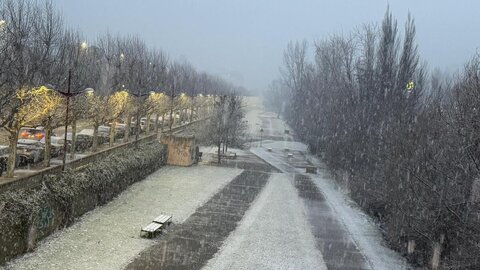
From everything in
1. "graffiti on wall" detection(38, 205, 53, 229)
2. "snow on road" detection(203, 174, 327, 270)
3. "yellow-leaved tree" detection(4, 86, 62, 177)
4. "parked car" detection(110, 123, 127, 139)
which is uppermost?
"yellow-leaved tree" detection(4, 86, 62, 177)

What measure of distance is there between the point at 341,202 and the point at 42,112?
1712 cm

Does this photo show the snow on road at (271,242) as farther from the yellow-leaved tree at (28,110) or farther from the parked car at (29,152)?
the parked car at (29,152)

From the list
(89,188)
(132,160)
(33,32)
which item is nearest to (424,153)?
(89,188)

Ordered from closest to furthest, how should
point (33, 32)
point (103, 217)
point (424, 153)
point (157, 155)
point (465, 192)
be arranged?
1. point (465, 192)
2. point (424, 153)
3. point (103, 217)
4. point (33, 32)
5. point (157, 155)

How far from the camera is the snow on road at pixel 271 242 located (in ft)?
55.7

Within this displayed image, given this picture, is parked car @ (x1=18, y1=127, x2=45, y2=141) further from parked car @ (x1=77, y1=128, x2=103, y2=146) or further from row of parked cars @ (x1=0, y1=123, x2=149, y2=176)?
parked car @ (x1=77, y1=128, x2=103, y2=146)

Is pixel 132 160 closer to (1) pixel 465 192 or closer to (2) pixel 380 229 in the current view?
(2) pixel 380 229

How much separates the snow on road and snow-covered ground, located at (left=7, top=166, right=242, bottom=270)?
9.62 feet

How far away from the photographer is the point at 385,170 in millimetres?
24344

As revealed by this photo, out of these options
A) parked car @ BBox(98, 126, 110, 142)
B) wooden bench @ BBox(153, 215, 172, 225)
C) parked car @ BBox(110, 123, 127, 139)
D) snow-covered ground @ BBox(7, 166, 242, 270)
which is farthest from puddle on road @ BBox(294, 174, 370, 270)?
parked car @ BBox(110, 123, 127, 139)

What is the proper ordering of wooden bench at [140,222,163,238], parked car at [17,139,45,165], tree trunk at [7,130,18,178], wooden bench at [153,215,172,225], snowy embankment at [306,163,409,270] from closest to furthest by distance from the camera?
snowy embankment at [306,163,409,270], wooden bench at [140,222,163,238], wooden bench at [153,215,172,225], tree trunk at [7,130,18,178], parked car at [17,139,45,165]

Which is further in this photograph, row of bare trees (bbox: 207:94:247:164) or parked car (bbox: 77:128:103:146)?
row of bare trees (bbox: 207:94:247:164)

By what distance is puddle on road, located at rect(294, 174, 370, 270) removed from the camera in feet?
58.0

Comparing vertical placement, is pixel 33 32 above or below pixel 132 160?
above
